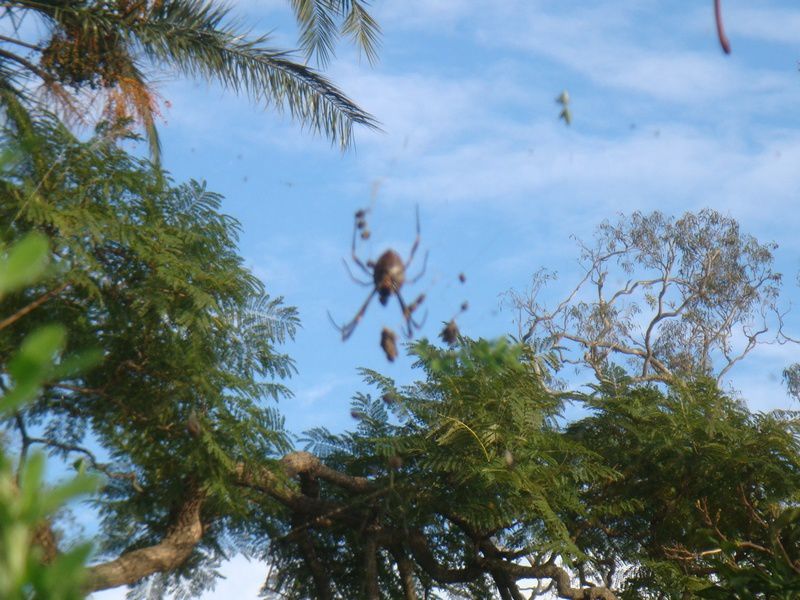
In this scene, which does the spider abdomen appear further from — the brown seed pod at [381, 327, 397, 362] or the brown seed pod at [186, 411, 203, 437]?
the brown seed pod at [186, 411, 203, 437]

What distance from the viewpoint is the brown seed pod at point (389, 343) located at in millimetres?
2227

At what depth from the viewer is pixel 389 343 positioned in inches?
87.9

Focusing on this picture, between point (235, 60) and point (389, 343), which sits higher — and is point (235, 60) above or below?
above

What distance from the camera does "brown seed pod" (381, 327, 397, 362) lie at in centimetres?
223

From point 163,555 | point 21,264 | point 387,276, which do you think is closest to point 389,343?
point 387,276

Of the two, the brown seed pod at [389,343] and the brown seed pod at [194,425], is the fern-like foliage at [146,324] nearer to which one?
the brown seed pod at [194,425]

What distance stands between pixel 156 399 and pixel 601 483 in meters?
2.68

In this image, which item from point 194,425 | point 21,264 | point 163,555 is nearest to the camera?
point 21,264

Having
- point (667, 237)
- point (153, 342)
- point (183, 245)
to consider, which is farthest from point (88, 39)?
point (667, 237)

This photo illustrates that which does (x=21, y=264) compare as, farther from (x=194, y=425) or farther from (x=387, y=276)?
(x=194, y=425)

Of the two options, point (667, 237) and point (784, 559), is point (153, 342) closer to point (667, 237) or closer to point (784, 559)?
point (784, 559)

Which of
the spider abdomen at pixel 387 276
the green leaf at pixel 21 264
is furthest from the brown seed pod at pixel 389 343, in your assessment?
the green leaf at pixel 21 264

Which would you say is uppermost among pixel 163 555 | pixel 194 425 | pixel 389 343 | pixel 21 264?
pixel 194 425

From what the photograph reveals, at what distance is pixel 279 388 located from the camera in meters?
4.90
